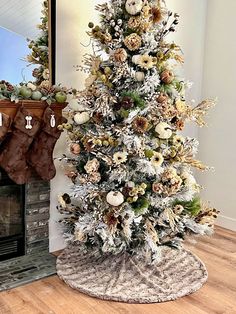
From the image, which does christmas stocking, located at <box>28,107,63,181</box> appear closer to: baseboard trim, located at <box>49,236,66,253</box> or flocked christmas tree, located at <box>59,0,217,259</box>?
flocked christmas tree, located at <box>59,0,217,259</box>

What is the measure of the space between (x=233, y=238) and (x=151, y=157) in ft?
5.15

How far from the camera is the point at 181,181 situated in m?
2.56

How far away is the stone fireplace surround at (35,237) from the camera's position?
273 cm

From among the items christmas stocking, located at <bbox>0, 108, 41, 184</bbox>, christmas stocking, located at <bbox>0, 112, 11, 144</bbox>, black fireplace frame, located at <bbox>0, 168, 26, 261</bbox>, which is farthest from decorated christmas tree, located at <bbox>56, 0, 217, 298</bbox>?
black fireplace frame, located at <bbox>0, 168, 26, 261</bbox>

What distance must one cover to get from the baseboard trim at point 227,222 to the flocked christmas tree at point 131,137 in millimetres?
1342

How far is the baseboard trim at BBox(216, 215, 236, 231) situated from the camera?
12.4 feet

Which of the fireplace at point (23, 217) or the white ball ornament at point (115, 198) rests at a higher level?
the white ball ornament at point (115, 198)

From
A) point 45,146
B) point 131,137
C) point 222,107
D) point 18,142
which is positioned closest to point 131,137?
point 131,137

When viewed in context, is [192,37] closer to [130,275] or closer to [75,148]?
[75,148]

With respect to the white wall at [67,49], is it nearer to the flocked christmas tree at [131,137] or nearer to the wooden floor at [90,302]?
the flocked christmas tree at [131,137]

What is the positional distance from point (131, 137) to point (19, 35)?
114cm

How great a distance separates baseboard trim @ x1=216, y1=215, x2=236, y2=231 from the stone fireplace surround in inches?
72.3

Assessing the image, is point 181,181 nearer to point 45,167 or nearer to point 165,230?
point 165,230

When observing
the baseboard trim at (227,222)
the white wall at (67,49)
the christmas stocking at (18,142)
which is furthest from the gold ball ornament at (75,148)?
the baseboard trim at (227,222)
